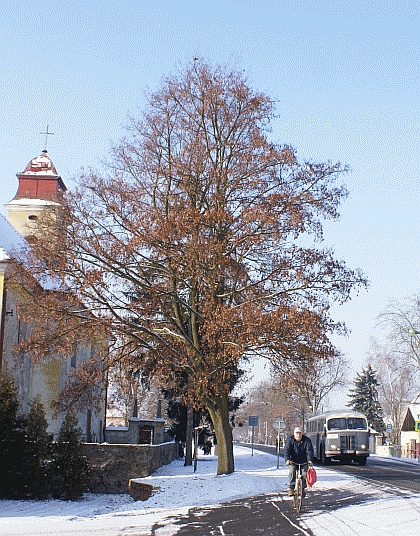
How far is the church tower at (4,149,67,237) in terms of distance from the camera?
51000mm

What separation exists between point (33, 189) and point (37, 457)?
29.5 meters

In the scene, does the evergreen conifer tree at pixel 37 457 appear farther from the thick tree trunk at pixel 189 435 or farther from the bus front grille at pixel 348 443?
the bus front grille at pixel 348 443

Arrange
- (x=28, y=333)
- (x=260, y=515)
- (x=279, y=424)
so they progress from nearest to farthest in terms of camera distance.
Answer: (x=260, y=515) → (x=28, y=333) → (x=279, y=424)

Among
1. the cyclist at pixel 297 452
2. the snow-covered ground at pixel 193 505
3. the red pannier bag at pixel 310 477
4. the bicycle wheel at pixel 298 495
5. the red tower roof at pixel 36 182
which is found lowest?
the snow-covered ground at pixel 193 505

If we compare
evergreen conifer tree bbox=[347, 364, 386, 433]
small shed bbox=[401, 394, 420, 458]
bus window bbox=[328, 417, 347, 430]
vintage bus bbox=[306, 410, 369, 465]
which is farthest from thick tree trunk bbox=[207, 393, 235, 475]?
evergreen conifer tree bbox=[347, 364, 386, 433]

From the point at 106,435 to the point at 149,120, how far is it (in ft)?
99.8

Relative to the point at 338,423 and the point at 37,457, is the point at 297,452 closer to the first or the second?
the point at 37,457

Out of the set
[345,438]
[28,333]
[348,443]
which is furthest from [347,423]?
[28,333]

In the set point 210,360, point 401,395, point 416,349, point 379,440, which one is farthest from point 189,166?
point 401,395

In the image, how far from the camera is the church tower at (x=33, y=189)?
51.0 meters

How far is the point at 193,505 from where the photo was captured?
1939cm

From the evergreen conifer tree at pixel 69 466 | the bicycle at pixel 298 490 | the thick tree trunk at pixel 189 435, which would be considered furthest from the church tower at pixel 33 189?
the bicycle at pixel 298 490

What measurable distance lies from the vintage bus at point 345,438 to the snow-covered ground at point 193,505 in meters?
11.3

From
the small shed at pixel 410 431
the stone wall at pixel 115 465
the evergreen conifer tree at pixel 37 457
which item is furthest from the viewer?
the small shed at pixel 410 431
